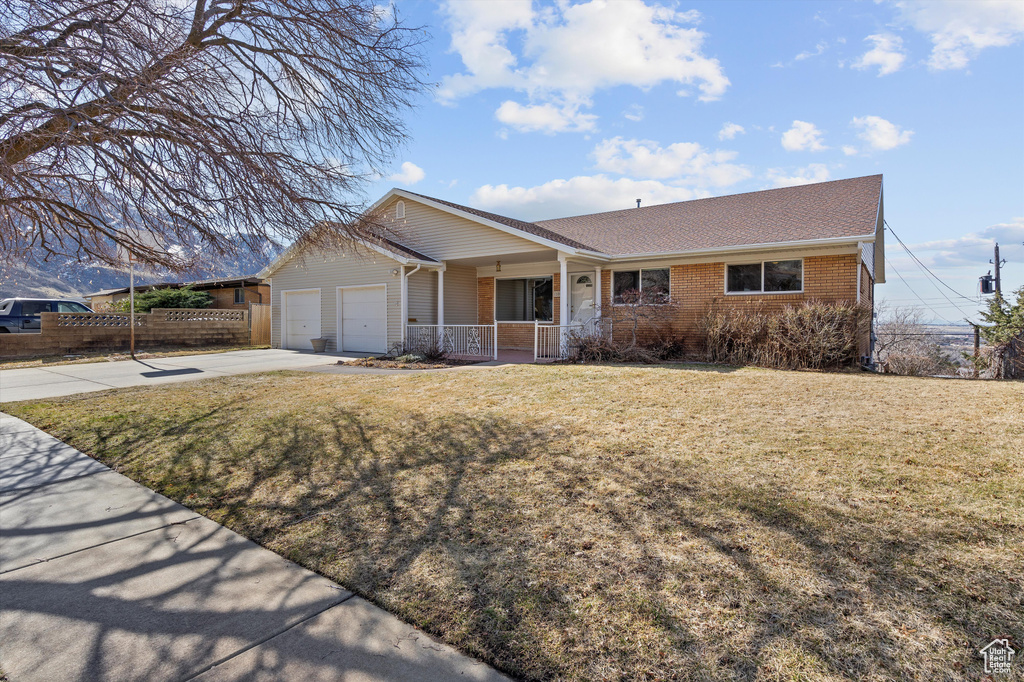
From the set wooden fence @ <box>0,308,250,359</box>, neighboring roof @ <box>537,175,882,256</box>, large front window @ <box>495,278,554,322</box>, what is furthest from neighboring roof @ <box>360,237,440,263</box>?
wooden fence @ <box>0,308,250,359</box>

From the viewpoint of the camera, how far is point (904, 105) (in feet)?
36.0

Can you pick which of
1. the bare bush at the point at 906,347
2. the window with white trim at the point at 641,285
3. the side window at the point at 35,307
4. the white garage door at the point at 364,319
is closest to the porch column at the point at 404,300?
the white garage door at the point at 364,319

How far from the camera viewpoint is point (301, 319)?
60.6ft

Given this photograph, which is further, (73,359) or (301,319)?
(301,319)

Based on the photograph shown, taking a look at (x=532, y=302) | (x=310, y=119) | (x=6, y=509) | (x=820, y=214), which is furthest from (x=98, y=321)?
(x=820, y=214)

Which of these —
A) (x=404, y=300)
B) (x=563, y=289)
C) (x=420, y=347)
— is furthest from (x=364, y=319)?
(x=563, y=289)

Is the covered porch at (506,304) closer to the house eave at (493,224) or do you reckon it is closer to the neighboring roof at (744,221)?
the house eave at (493,224)

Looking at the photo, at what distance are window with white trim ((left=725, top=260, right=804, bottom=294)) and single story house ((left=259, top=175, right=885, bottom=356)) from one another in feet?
0.08

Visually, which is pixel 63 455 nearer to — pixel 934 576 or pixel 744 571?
pixel 744 571

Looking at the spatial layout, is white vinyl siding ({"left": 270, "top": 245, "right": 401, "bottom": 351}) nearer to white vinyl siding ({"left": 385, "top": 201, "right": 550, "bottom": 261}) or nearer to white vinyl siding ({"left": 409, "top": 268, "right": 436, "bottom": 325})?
white vinyl siding ({"left": 409, "top": 268, "right": 436, "bottom": 325})

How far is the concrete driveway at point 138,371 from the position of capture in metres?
9.58

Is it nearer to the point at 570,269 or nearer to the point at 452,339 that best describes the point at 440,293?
the point at 452,339

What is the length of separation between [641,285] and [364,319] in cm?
884

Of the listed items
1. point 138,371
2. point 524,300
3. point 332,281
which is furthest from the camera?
point 524,300
